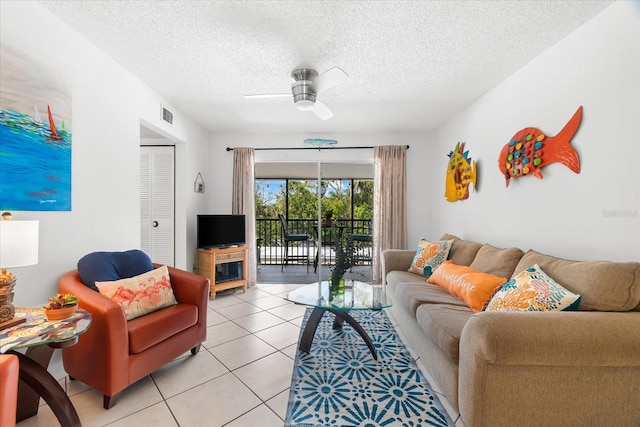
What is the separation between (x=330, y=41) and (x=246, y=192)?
112 inches

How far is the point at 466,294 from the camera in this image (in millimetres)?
2166

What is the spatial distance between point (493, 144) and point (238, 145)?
3635mm

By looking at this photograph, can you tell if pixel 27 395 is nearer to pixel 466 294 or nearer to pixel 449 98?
pixel 466 294

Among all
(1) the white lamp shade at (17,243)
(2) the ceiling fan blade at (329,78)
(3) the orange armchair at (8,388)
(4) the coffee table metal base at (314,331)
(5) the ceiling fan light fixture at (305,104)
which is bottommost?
(4) the coffee table metal base at (314,331)

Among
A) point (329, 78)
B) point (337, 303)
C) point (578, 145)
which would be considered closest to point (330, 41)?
point (329, 78)

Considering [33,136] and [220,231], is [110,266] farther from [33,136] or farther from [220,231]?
[220,231]

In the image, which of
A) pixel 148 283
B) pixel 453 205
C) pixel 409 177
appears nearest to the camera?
pixel 148 283

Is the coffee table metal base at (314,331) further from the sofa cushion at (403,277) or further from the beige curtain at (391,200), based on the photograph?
the beige curtain at (391,200)


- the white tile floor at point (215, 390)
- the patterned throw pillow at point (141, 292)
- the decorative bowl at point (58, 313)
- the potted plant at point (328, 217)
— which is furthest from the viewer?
the potted plant at point (328, 217)

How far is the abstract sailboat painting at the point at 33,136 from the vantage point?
158 cm

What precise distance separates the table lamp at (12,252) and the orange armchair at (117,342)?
1.05ft

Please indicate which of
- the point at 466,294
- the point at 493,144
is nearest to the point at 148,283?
the point at 466,294

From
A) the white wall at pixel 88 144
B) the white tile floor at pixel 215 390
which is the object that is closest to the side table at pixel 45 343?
the white tile floor at pixel 215 390

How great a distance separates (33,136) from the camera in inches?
67.4
